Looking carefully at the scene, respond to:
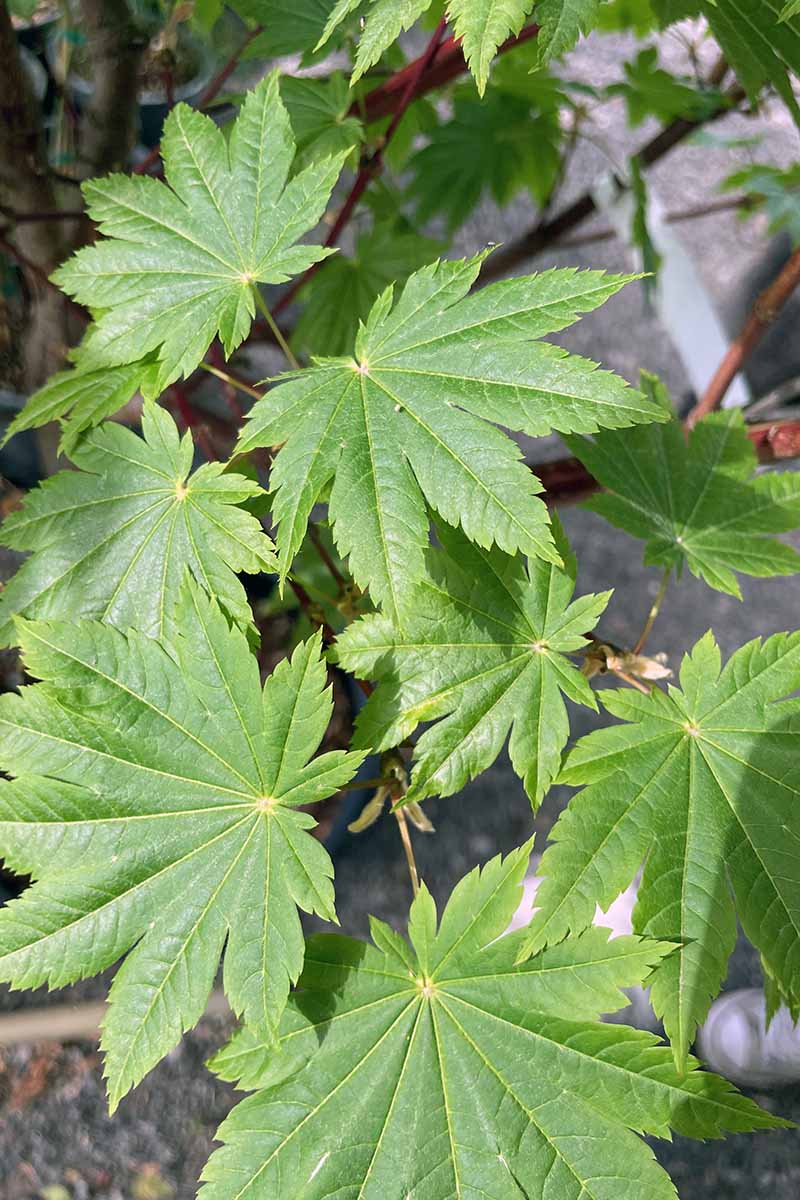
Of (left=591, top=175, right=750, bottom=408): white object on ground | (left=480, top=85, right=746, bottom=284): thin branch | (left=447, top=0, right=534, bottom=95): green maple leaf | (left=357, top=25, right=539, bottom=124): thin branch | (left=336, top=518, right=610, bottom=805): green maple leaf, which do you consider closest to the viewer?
(left=447, top=0, right=534, bottom=95): green maple leaf

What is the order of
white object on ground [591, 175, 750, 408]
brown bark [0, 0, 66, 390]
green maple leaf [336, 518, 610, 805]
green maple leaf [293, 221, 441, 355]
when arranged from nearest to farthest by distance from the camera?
green maple leaf [336, 518, 610, 805] < brown bark [0, 0, 66, 390] < green maple leaf [293, 221, 441, 355] < white object on ground [591, 175, 750, 408]

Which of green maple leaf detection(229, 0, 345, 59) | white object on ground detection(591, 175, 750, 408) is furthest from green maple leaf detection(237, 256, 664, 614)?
white object on ground detection(591, 175, 750, 408)

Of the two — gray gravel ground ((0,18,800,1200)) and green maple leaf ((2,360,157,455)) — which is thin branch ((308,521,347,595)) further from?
gray gravel ground ((0,18,800,1200))

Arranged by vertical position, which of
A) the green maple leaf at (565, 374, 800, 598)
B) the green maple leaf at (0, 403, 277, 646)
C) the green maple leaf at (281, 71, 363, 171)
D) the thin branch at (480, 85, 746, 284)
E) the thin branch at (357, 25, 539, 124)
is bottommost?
the green maple leaf at (565, 374, 800, 598)

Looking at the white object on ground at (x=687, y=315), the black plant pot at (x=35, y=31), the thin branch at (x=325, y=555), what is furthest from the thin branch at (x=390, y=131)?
the black plant pot at (x=35, y=31)

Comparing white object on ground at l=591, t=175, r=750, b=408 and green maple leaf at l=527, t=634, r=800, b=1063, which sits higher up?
green maple leaf at l=527, t=634, r=800, b=1063

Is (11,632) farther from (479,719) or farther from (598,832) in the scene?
(598,832)

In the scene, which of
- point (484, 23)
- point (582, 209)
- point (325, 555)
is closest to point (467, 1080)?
point (325, 555)
